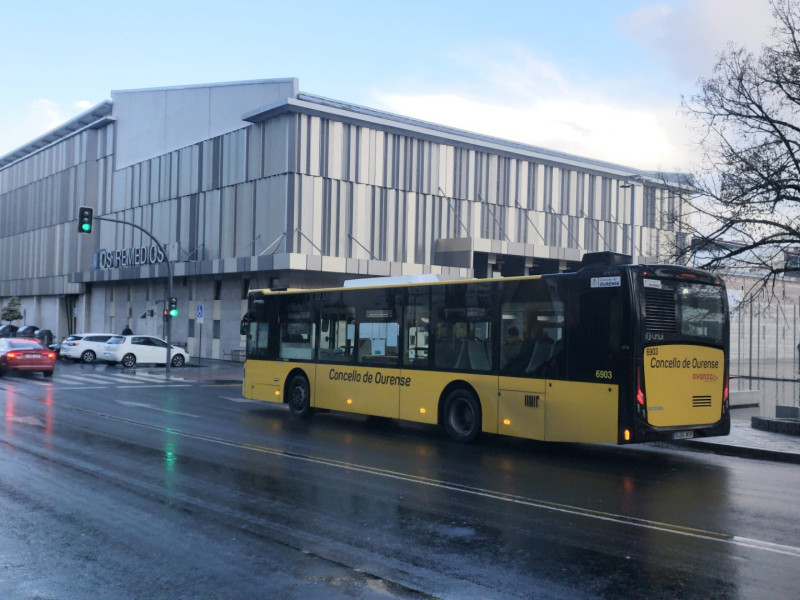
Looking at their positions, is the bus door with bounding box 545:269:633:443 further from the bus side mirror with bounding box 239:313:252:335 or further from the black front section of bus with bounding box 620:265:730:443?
the bus side mirror with bounding box 239:313:252:335

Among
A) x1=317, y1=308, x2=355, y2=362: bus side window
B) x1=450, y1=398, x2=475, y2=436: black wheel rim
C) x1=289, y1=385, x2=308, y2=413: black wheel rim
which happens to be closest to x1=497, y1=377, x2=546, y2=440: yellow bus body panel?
x1=450, y1=398, x2=475, y2=436: black wheel rim

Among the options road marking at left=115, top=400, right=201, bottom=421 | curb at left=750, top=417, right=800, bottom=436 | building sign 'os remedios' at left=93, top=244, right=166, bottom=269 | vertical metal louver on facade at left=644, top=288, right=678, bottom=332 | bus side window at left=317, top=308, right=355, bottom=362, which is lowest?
road marking at left=115, top=400, right=201, bottom=421

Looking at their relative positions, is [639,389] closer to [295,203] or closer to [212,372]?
[212,372]

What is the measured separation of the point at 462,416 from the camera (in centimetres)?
1488

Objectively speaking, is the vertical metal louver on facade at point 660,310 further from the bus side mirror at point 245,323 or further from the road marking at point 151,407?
the bus side mirror at point 245,323

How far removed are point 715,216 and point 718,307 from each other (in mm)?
3954

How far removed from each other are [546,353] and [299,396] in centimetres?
742

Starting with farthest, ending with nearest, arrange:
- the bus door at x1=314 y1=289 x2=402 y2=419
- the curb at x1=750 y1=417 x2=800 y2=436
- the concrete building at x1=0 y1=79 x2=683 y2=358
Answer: the concrete building at x1=0 y1=79 x2=683 y2=358
the bus door at x1=314 y1=289 x2=402 y2=419
the curb at x1=750 y1=417 x2=800 y2=436

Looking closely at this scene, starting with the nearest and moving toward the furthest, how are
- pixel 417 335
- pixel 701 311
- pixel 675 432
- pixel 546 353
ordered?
pixel 675 432
pixel 701 311
pixel 546 353
pixel 417 335

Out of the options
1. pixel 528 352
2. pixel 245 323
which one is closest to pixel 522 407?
pixel 528 352

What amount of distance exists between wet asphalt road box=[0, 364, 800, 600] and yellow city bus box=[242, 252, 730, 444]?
722mm

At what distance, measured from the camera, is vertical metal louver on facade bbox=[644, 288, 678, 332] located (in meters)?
12.2

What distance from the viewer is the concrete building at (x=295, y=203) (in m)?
41.8

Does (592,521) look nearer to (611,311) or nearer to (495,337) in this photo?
(611,311)
